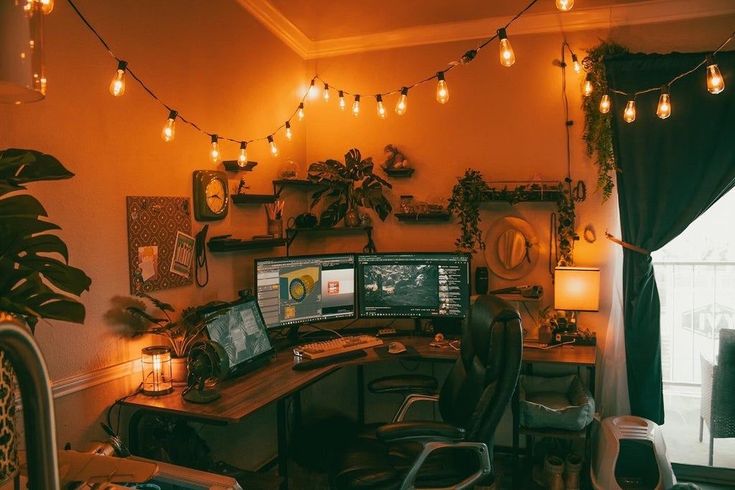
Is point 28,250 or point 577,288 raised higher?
point 28,250

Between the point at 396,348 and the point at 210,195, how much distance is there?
1.29 metres

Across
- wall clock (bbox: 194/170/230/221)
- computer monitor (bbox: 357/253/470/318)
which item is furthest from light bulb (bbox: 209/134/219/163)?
computer monitor (bbox: 357/253/470/318)

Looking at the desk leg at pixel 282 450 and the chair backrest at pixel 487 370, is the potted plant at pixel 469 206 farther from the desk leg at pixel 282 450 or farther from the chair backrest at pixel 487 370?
the desk leg at pixel 282 450

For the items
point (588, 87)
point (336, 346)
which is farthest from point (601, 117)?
→ point (336, 346)

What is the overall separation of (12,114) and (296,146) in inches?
82.2

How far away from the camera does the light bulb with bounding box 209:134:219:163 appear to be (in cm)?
269

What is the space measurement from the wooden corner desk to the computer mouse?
0.21ft

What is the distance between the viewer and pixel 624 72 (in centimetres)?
312

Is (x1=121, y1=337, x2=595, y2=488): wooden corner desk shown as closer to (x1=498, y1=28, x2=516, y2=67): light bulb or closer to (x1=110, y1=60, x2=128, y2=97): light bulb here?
(x1=110, y1=60, x2=128, y2=97): light bulb

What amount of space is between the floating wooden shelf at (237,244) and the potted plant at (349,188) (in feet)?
1.79

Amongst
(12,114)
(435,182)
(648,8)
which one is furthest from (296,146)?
(648,8)

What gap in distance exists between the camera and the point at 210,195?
2.73 meters

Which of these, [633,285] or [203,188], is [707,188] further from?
[203,188]

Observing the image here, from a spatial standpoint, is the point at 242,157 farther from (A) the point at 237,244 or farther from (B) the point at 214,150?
(A) the point at 237,244
